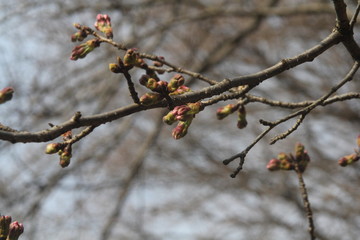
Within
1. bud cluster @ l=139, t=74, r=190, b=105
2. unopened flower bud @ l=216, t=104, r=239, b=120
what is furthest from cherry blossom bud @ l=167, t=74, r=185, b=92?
unopened flower bud @ l=216, t=104, r=239, b=120

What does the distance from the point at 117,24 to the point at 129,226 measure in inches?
165

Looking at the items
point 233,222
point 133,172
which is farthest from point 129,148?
point 133,172

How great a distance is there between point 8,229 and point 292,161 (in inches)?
46.4

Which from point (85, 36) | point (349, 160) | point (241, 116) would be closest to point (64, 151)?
point (85, 36)

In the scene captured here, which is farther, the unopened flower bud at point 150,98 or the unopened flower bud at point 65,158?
the unopened flower bud at point 65,158

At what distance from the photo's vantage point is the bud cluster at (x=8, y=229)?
62.8 inches

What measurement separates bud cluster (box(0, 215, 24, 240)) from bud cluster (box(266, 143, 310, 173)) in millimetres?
1064

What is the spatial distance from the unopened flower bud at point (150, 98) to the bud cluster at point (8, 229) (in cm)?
56

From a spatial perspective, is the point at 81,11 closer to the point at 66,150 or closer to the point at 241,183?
the point at 241,183

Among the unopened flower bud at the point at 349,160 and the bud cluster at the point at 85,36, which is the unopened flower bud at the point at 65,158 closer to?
the bud cluster at the point at 85,36

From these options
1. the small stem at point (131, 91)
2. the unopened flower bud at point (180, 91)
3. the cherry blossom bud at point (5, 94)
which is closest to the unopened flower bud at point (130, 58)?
the small stem at point (131, 91)

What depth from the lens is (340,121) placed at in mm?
8391

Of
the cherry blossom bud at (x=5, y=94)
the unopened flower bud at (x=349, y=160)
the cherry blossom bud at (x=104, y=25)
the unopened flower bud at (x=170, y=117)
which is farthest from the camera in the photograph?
the unopened flower bud at (x=349, y=160)

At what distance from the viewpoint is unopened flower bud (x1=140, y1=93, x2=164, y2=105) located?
1404 millimetres
